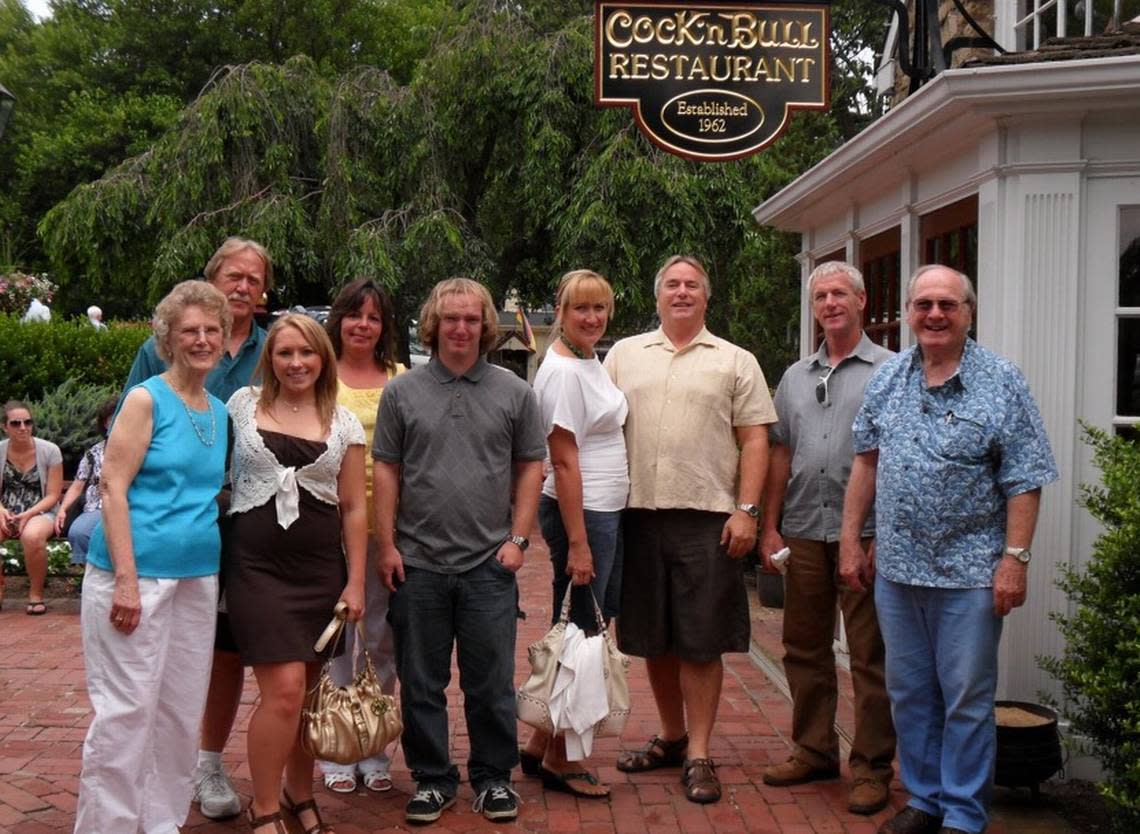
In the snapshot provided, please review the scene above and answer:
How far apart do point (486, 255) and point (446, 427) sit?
9734mm

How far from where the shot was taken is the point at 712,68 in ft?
18.7

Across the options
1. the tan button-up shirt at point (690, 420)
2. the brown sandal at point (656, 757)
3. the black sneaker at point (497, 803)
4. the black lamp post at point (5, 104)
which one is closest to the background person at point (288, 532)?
the black sneaker at point (497, 803)

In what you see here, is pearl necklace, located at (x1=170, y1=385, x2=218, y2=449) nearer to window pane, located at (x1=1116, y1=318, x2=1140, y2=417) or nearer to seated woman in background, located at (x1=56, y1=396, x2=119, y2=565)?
window pane, located at (x1=1116, y1=318, x2=1140, y2=417)

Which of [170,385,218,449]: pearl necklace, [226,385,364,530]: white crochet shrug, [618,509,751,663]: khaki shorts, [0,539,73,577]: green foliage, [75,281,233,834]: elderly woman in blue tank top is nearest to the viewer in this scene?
[75,281,233,834]: elderly woman in blue tank top

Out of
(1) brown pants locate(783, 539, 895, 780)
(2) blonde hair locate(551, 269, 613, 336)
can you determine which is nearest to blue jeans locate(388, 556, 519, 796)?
(2) blonde hair locate(551, 269, 613, 336)

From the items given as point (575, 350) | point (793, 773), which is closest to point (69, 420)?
point (575, 350)

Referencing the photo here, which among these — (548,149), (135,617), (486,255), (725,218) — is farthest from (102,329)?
(135,617)

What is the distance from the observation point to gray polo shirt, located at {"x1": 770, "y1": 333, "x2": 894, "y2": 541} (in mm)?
4426

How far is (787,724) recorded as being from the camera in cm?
555

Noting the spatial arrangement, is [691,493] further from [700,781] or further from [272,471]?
[272,471]

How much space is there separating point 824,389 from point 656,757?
5.24 feet

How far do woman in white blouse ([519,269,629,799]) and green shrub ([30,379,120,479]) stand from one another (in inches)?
304

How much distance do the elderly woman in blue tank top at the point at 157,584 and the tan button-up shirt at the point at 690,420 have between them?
4.97 feet

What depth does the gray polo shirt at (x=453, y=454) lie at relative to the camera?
13.6 feet
